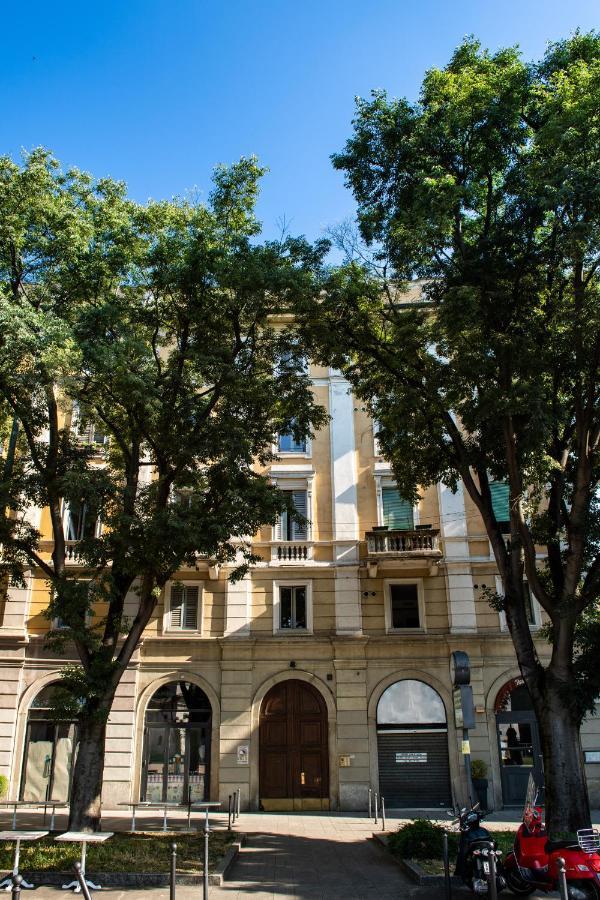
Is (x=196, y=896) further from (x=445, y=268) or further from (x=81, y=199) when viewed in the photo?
(x=81, y=199)

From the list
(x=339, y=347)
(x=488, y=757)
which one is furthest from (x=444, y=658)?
(x=339, y=347)

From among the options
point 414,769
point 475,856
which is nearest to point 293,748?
point 414,769

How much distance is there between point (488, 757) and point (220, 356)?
46.8ft

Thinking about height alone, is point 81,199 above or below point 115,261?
above

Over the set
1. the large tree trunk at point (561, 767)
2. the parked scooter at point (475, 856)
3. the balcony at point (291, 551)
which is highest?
the balcony at point (291, 551)

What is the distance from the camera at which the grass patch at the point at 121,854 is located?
1114 cm

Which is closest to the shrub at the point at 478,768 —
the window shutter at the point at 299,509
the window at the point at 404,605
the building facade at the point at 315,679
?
the building facade at the point at 315,679

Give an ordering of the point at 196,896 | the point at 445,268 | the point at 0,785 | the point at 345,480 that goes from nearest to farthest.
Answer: the point at 196,896
the point at 445,268
the point at 0,785
the point at 345,480

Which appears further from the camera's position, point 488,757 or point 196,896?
point 488,757

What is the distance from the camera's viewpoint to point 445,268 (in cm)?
1440

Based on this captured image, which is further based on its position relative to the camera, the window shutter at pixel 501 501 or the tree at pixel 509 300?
the window shutter at pixel 501 501

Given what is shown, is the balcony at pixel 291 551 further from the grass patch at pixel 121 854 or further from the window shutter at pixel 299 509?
the grass patch at pixel 121 854

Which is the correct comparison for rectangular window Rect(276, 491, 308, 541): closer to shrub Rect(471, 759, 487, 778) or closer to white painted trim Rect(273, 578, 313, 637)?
white painted trim Rect(273, 578, 313, 637)

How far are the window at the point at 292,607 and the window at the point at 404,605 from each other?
8.28ft
